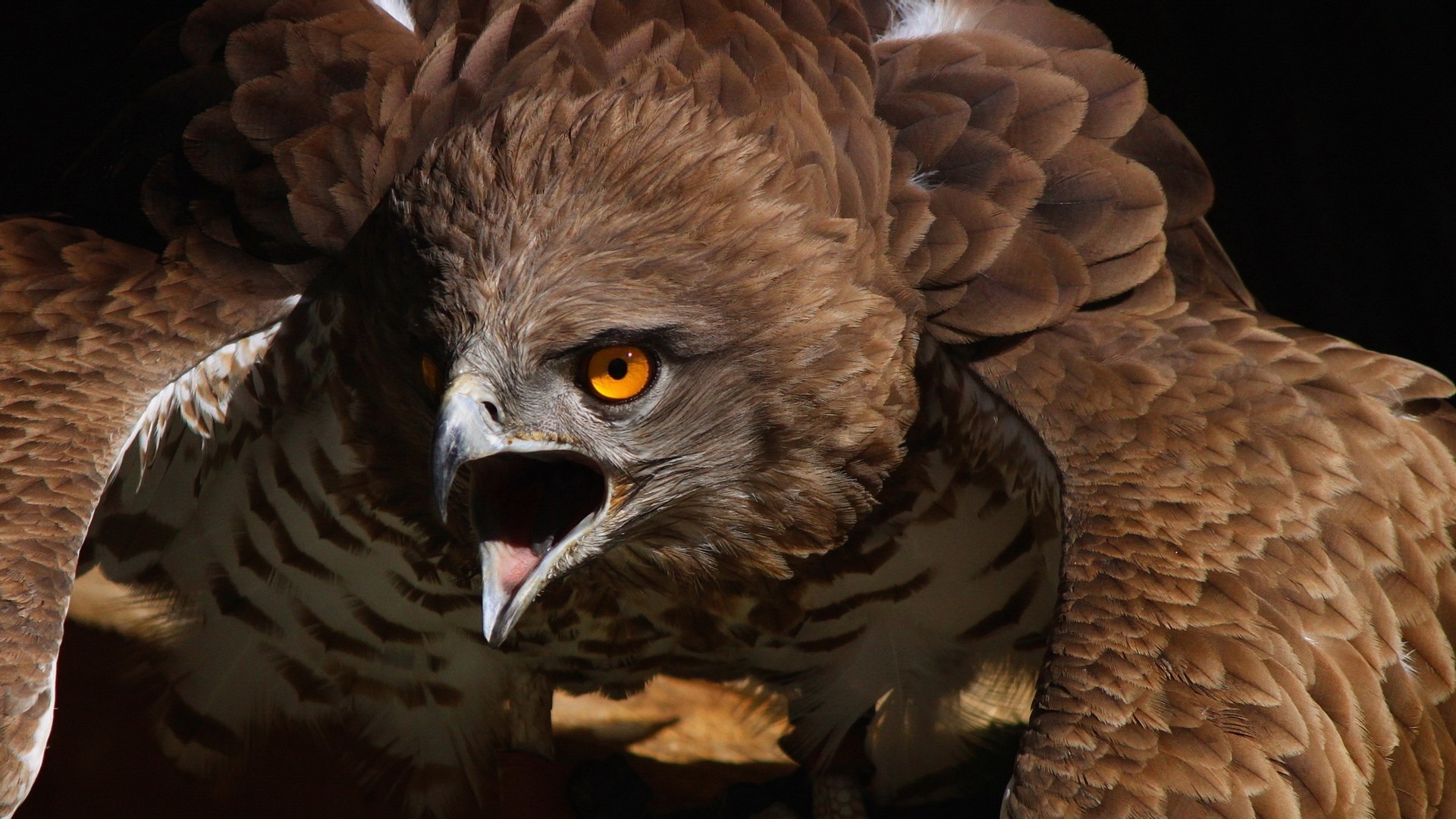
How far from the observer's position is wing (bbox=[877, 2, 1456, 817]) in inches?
99.6

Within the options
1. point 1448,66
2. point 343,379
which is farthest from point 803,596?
point 1448,66

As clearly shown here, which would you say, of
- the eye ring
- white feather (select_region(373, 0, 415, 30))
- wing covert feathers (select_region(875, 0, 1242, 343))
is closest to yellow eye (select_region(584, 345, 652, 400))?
the eye ring

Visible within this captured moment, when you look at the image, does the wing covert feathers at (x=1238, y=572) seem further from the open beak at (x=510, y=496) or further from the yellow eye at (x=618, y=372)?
the open beak at (x=510, y=496)

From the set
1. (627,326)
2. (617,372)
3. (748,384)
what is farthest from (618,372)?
(748,384)

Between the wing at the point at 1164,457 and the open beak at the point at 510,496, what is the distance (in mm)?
913

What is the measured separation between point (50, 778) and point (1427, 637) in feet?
14.0

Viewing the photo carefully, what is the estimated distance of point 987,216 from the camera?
306 centimetres

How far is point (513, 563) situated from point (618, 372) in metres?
0.48

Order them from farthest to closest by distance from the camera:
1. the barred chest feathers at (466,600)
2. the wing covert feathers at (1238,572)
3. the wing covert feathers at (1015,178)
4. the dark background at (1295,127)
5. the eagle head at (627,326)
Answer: the dark background at (1295,127)
the barred chest feathers at (466,600)
the wing covert feathers at (1015,178)
the eagle head at (627,326)
the wing covert feathers at (1238,572)

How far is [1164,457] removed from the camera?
286cm

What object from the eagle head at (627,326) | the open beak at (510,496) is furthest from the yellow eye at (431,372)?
the open beak at (510,496)

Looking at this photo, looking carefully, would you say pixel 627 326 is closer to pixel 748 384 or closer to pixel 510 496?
pixel 748 384

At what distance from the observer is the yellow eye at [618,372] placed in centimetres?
278

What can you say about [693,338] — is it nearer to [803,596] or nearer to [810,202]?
[810,202]
